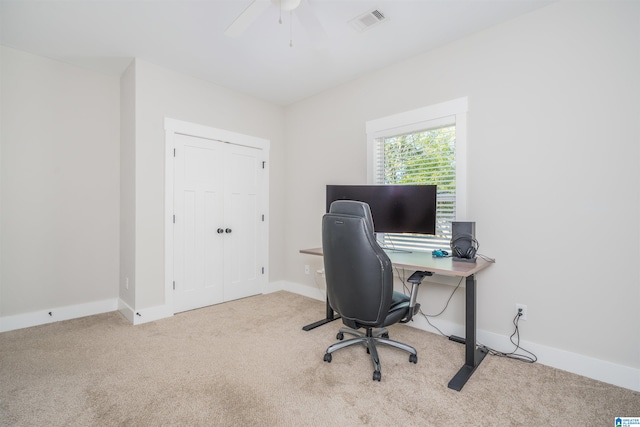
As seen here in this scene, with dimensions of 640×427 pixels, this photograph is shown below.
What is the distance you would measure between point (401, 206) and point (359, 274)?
41.5 inches

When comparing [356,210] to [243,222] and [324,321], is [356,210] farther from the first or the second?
[243,222]

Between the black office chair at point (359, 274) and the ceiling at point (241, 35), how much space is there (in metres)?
1.60

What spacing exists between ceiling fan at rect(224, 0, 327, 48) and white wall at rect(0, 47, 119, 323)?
2273 millimetres

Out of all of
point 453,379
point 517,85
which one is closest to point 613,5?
point 517,85

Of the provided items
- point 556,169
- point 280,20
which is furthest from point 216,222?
point 556,169

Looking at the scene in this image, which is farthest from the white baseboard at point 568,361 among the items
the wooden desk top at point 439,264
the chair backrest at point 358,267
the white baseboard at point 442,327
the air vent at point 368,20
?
the air vent at point 368,20

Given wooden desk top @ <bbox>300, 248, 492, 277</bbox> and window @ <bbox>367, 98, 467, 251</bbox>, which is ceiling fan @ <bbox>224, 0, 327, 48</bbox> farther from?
wooden desk top @ <bbox>300, 248, 492, 277</bbox>

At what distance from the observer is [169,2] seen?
2.20m

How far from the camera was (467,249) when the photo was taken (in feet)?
7.75

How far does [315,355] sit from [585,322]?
1.95 metres

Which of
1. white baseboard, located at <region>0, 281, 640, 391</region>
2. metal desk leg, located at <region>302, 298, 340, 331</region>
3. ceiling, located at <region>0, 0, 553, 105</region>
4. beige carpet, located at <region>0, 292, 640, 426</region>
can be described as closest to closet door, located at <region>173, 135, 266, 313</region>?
white baseboard, located at <region>0, 281, 640, 391</region>

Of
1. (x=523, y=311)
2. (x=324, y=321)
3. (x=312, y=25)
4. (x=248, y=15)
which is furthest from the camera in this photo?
(x=324, y=321)

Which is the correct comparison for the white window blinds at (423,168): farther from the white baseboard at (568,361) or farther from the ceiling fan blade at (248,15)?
the ceiling fan blade at (248,15)

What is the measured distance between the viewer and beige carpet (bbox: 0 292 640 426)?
1602 millimetres
